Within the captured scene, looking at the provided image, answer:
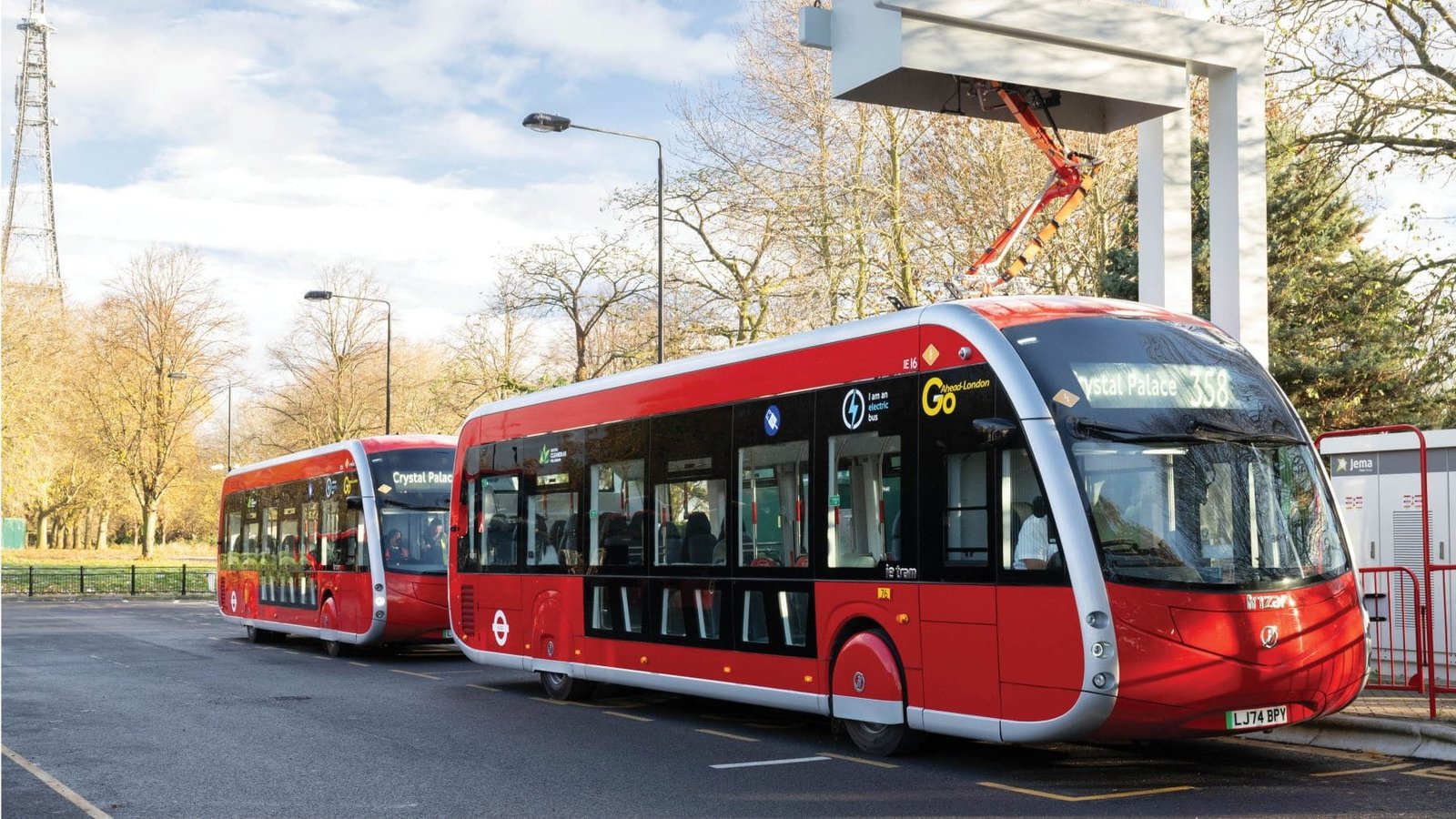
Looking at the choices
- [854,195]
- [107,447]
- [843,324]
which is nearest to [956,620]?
[843,324]

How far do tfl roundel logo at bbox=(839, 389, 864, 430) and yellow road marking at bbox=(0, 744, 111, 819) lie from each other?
570 centimetres

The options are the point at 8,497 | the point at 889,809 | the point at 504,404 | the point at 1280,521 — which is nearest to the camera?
the point at 889,809

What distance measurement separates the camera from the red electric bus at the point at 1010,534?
29.8 ft

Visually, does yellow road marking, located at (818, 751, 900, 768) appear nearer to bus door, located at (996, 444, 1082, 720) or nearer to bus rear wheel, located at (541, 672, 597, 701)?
bus door, located at (996, 444, 1082, 720)

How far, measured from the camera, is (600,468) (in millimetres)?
15117

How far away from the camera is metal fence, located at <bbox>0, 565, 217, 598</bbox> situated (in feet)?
163

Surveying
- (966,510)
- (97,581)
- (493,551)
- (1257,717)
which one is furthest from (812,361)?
(97,581)

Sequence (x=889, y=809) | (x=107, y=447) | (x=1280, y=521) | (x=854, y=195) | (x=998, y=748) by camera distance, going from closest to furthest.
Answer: (x=889, y=809), (x=1280, y=521), (x=998, y=748), (x=854, y=195), (x=107, y=447)

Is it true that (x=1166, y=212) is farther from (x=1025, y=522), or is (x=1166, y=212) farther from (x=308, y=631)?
(x=308, y=631)

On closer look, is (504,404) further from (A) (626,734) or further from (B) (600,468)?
(A) (626,734)

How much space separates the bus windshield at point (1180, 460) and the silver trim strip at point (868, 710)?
2.18 metres

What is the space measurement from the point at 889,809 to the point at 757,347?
511cm

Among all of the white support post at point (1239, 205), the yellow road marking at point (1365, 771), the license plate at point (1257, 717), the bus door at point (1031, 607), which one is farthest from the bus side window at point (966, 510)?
the white support post at point (1239, 205)

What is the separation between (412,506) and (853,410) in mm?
12195
